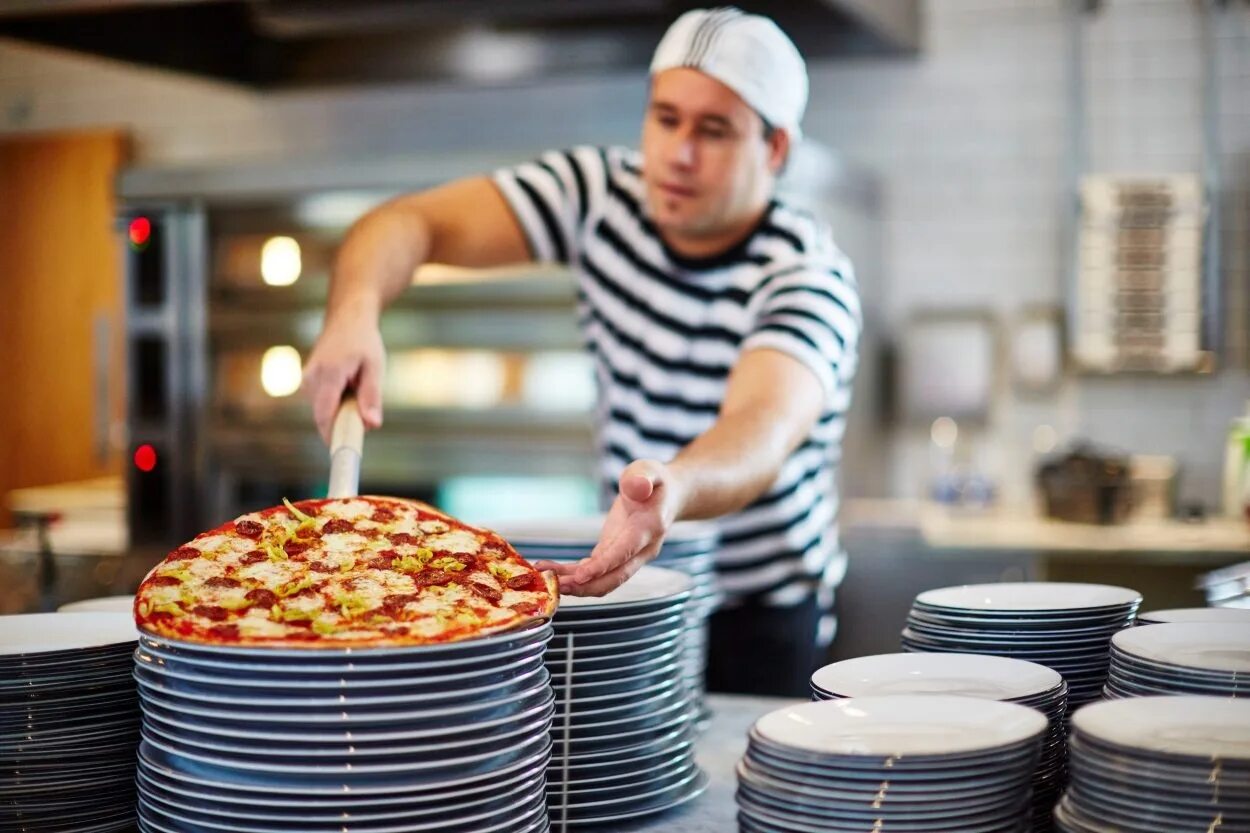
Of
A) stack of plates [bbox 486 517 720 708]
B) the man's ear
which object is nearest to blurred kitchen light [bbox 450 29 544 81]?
the man's ear

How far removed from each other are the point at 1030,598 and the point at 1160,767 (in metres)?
0.46

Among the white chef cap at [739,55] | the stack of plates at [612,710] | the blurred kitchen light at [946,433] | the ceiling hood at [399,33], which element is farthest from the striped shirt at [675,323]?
the blurred kitchen light at [946,433]

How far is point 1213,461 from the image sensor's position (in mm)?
4414

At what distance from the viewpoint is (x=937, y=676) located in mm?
1228

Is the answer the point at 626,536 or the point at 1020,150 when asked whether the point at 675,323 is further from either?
the point at 1020,150

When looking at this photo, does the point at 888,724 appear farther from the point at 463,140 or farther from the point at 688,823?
the point at 463,140

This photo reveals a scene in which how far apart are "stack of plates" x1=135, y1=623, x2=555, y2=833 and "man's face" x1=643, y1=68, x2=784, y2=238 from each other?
1184 millimetres

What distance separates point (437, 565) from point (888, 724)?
1.39 feet

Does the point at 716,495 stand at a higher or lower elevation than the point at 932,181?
lower

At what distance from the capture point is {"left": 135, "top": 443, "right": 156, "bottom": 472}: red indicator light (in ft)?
14.4

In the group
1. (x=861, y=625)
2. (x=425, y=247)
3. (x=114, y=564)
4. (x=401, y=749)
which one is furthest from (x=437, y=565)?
(x=114, y=564)

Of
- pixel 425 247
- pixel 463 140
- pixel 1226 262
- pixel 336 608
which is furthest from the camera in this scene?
pixel 463 140

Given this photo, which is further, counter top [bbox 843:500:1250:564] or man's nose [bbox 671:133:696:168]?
counter top [bbox 843:500:1250:564]

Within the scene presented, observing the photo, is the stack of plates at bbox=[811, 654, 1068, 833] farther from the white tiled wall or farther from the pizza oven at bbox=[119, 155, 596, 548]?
the white tiled wall
